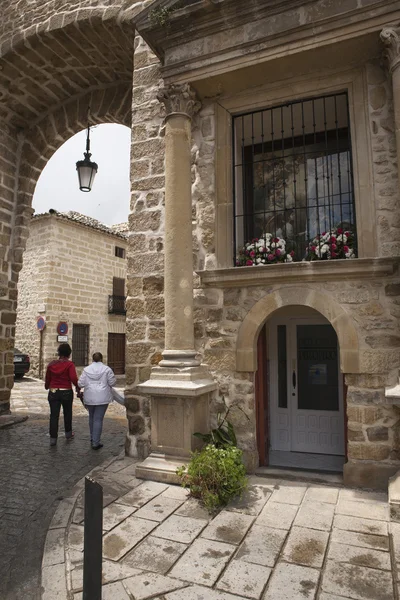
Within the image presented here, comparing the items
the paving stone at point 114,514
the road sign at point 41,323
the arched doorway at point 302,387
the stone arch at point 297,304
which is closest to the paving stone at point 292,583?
the paving stone at point 114,514

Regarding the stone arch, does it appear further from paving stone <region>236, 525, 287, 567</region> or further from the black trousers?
the black trousers

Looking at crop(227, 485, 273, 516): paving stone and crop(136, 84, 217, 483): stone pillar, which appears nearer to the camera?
crop(227, 485, 273, 516): paving stone

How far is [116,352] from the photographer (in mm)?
19188

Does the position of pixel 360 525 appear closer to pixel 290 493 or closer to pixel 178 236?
pixel 290 493

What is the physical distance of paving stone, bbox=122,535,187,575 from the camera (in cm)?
263

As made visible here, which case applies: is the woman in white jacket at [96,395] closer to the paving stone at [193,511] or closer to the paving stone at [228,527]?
the paving stone at [193,511]

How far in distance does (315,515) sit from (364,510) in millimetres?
437

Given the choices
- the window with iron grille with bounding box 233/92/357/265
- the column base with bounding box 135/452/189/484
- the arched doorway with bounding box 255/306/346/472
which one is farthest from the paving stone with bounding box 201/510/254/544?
the window with iron grille with bounding box 233/92/357/265

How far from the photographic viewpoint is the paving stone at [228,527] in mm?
2994

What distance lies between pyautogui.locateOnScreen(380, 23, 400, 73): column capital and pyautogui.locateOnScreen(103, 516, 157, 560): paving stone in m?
4.61

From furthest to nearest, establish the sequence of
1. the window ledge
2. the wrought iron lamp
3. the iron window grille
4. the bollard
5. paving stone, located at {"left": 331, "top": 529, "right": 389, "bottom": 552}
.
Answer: the iron window grille < the wrought iron lamp < the window ledge < paving stone, located at {"left": 331, "top": 529, "right": 389, "bottom": 552} < the bollard

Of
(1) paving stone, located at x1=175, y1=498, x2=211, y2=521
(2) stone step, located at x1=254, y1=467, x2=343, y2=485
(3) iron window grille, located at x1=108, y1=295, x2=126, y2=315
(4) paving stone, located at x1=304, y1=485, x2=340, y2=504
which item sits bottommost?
(1) paving stone, located at x1=175, y1=498, x2=211, y2=521

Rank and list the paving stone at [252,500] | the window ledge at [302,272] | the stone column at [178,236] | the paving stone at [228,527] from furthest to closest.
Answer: the stone column at [178,236]
the window ledge at [302,272]
the paving stone at [252,500]
the paving stone at [228,527]

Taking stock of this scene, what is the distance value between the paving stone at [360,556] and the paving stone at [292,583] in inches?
10.6
